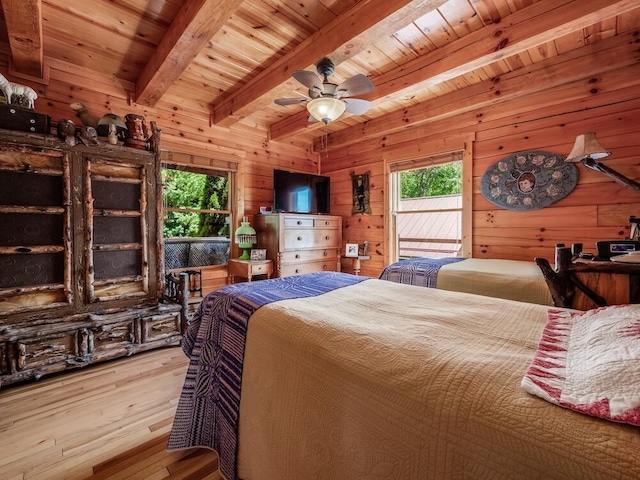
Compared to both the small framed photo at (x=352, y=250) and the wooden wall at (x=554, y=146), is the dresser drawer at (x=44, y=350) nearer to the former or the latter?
the small framed photo at (x=352, y=250)

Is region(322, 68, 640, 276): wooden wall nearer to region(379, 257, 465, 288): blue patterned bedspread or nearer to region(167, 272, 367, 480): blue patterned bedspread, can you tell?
region(379, 257, 465, 288): blue patterned bedspread

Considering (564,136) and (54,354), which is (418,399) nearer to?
(54,354)

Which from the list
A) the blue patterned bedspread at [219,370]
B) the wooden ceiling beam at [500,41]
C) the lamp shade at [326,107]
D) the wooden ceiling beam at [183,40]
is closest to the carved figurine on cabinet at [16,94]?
the wooden ceiling beam at [183,40]

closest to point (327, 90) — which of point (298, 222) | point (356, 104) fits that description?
point (356, 104)

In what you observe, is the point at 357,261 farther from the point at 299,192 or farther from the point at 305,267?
the point at 299,192

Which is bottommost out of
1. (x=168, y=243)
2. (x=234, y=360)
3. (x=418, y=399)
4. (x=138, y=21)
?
(x=234, y=360)

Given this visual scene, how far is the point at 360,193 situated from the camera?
436 cm

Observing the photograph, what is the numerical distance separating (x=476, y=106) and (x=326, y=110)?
196cm

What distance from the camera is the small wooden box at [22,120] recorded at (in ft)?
6.73

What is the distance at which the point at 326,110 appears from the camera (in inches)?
82.9

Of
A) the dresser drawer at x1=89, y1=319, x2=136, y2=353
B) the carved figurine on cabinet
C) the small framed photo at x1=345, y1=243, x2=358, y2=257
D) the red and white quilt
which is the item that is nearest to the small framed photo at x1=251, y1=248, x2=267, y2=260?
the small framed photo at x1=345, y1=243, x2=358, y2=257

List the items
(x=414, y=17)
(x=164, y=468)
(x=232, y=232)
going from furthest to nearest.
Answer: (x=232, y=232), (x=414, y=17), (x=164, y=468)

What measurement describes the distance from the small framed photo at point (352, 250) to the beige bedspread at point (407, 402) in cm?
292

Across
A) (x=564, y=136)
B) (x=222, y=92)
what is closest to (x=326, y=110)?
(x=222, y=92)
